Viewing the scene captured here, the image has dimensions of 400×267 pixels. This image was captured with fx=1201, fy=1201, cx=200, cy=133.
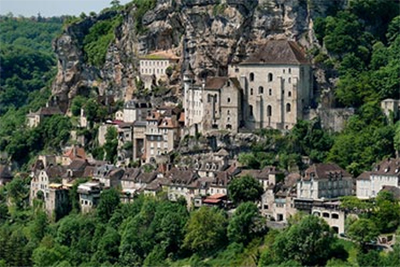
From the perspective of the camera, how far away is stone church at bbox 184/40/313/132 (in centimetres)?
6906

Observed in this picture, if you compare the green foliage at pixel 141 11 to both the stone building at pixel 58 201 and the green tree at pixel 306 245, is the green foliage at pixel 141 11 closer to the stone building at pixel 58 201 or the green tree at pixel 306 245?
the stone building at pixel 58 201

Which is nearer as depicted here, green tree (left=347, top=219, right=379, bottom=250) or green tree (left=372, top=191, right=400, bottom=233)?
green tree (left=347, top=219, right=379, bottom=250)

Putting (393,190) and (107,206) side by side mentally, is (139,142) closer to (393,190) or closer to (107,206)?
(107,206)

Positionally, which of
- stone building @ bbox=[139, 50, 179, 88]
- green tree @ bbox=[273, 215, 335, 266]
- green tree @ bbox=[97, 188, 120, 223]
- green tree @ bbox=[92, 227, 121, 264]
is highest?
stone building @ bbox=[139, 50, 179, 88]

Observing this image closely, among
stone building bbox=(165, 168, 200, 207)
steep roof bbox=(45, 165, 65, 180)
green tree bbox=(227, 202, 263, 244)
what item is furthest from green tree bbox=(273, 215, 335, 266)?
Answer: steep roof bbox=(45, 165, 65, 180)

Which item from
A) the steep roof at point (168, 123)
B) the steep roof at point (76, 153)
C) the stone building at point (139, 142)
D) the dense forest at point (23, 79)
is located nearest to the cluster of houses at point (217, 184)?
the steep roof at point (76, 153)

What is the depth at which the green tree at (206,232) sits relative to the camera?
6009 cm

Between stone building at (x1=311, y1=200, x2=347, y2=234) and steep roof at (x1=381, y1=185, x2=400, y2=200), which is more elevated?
steep roof at (x1=381, y1=185, x2=400, y2=200)

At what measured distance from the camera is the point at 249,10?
72.9m

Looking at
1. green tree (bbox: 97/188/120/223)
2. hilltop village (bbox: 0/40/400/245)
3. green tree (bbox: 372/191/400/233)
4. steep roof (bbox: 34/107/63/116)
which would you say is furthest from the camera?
steep roof (bbox: 34/107/63/116)

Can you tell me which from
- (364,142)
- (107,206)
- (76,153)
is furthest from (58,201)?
(364,142)

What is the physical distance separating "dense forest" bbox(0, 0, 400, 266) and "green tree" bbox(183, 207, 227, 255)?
0.05 meters

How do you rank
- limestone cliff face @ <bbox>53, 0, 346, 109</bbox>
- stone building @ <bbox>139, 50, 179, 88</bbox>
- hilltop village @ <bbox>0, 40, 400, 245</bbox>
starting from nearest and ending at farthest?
1. hilltop village @ <bbox>0, 40, 400, 245</bbox>
2. limestone cliff face @ <bbox>53, 0, 346, 109</bbox>
3. stone building @ <bbox>139, 50, 179, 88</bbox>

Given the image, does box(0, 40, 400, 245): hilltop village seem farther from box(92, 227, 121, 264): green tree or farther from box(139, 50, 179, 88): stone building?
box(92, 227, 121, 264): green tree
